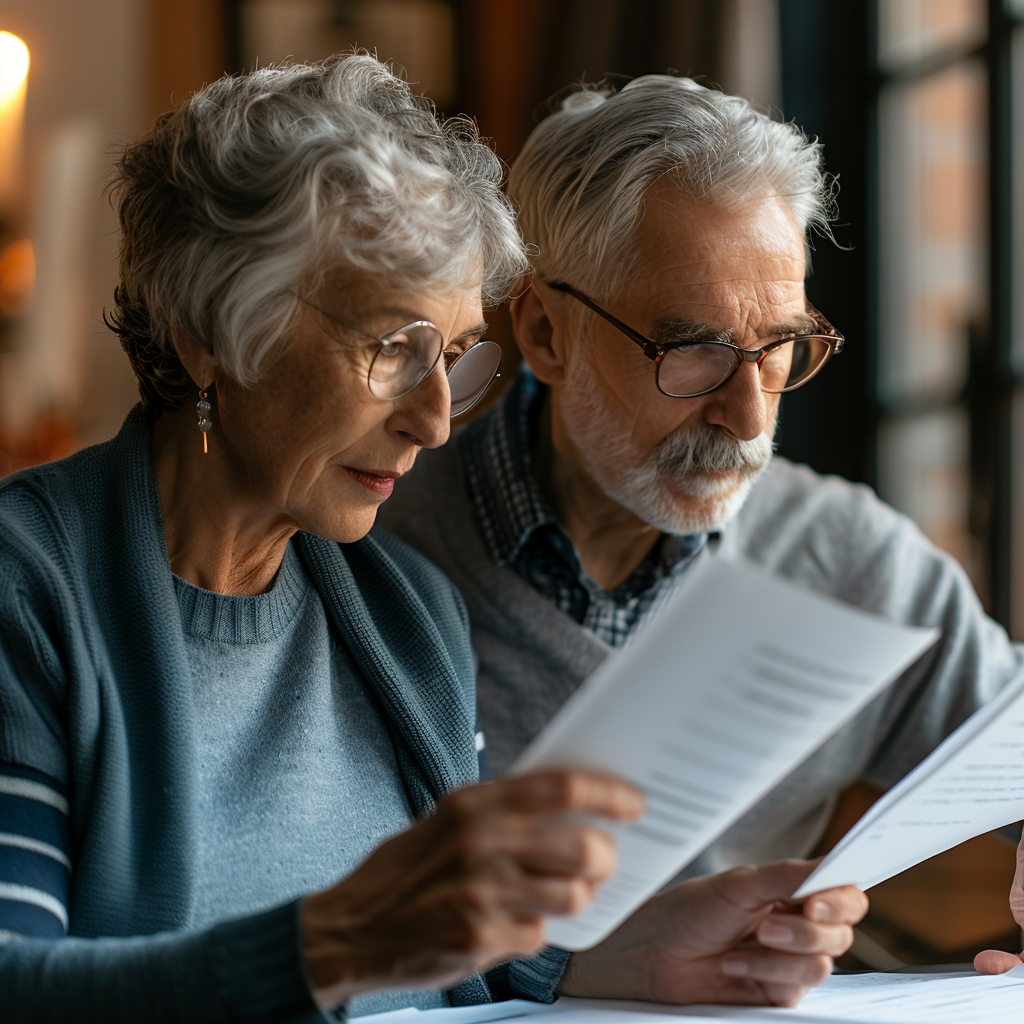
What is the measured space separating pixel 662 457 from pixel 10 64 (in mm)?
3026

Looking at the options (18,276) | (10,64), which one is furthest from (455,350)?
(18,276)

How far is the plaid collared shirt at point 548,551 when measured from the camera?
1.54 meters

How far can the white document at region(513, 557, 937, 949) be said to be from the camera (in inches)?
24.9

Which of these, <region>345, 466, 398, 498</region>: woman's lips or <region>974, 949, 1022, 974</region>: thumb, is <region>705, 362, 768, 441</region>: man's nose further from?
<region>974, 949, 1022, 974</region>: thumb

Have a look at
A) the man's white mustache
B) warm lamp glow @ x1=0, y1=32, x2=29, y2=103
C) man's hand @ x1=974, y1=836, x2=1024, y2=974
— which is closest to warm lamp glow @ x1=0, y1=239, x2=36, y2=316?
warm lamp glow @ x1=0, y1=32, x2=29, y2=103

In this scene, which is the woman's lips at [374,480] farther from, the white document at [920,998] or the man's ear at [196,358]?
the white document at [920,998]

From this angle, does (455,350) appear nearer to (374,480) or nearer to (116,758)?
(374,480)

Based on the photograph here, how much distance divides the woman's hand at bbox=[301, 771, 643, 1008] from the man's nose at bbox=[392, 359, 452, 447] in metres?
0.46

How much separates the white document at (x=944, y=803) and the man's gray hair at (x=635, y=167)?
2.50 feet

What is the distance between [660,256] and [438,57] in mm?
3156

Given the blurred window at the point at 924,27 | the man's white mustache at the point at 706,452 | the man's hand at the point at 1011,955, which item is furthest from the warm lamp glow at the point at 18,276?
the man's hand at the point at 1011,955

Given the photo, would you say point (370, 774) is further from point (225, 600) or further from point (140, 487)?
point (140, 487)

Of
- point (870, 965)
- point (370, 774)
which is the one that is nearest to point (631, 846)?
point (370, 774)

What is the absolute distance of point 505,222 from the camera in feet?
3.79
